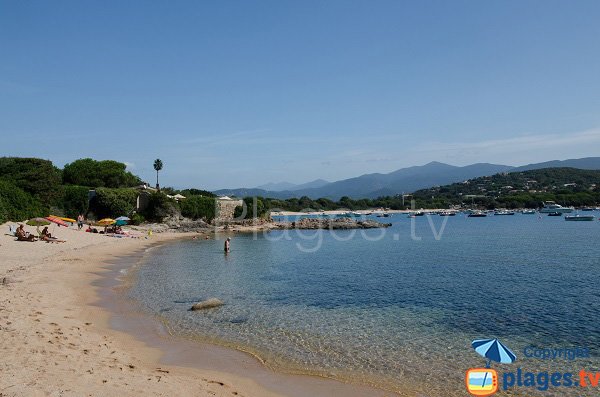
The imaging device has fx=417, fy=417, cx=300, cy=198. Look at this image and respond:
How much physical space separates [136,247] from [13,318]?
116ft

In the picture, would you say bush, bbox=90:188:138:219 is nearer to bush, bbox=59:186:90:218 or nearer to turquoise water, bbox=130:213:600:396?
bush, bbox=59:186:90:218

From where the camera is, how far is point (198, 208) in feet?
284

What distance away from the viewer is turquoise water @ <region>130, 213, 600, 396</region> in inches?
516

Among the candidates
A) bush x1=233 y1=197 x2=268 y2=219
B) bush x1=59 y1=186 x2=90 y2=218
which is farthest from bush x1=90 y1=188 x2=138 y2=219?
bush x1=233 y1=197 x2=268 y2=219

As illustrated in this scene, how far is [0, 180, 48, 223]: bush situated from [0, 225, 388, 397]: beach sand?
28127 mm

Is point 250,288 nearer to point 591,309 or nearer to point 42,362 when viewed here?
point 42,362

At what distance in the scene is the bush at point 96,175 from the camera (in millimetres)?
86750

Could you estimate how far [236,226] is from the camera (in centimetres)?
9181

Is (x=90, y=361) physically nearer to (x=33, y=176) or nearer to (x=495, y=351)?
(x=495, y=351)

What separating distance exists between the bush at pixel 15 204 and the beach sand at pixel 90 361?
92.3ft

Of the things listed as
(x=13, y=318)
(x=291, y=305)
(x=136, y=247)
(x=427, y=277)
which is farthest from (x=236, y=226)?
(x=13, y=318)

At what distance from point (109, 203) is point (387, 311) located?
6052 cm

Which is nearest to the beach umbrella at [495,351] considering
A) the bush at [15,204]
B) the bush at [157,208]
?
the bush at [15,204]

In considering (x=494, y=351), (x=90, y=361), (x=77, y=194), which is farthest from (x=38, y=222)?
(x=494, y=351)
